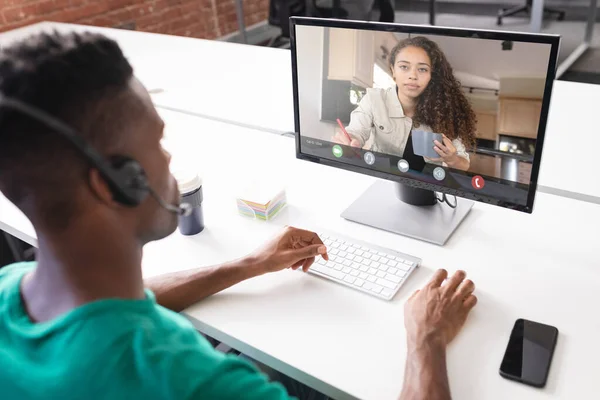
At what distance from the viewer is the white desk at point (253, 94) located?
1445 millimetres

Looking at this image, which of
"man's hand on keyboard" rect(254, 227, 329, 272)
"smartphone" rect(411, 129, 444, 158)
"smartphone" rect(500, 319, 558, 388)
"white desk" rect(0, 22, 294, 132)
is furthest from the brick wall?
"smartphone" rect(500, 319, 558, 388)

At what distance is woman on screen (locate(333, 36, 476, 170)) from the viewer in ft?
3.59

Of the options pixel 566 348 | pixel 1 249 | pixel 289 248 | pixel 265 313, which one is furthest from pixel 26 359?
pixel 1 249

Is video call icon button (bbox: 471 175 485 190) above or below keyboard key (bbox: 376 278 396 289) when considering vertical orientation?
above

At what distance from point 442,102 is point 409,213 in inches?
11.7

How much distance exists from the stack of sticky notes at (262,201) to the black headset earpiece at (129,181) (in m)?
0.61

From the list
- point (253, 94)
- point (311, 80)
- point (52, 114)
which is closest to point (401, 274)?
point (311, 80)

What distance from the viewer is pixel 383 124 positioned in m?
1.20

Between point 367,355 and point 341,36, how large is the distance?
63 centimetres

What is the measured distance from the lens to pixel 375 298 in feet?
3.55

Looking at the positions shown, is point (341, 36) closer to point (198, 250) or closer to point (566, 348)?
point (198, 250)

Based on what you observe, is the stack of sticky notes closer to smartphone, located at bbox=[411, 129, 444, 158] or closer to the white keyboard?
the white keyboard

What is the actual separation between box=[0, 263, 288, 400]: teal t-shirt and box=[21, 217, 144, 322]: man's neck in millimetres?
24

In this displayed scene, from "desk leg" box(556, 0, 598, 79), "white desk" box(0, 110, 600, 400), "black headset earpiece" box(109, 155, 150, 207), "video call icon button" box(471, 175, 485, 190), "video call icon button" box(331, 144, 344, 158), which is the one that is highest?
"black headset earpiece" box(109, 155, 150, 207)
